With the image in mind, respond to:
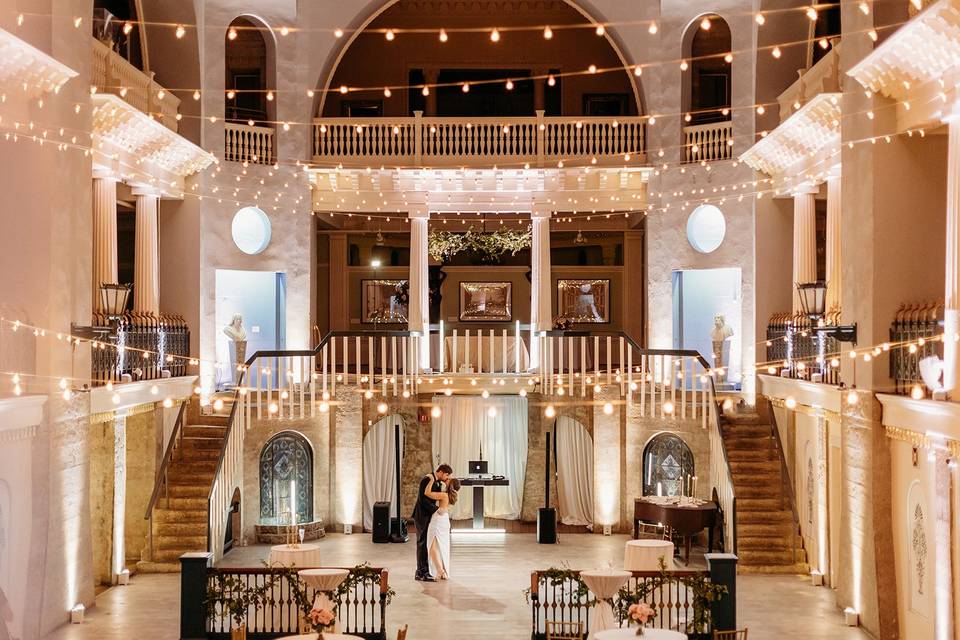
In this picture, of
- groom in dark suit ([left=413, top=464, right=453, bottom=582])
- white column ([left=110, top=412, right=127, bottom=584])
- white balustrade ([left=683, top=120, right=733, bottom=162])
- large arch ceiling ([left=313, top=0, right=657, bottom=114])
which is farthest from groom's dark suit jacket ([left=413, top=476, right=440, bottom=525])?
large arch ceiling ([left=313, top=0, right=657, bottom=114])

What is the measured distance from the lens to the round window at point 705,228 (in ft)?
64.4

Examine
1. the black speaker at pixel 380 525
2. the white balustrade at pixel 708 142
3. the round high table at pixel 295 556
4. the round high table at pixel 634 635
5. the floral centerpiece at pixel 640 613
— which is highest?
the white balustrade at pixel 708 142

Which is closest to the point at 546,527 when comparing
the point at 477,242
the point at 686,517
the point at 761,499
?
the point at 686,517

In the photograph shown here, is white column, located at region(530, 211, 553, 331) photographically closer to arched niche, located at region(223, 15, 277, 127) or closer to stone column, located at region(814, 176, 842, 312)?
Answer: arched niche, located at region(223, 15, 277, 127)

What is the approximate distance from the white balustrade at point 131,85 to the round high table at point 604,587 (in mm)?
8538

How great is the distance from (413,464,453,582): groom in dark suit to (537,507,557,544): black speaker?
3298 mm

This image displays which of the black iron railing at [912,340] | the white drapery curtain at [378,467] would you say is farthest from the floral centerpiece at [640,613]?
the white drapery curtain at [378,467]

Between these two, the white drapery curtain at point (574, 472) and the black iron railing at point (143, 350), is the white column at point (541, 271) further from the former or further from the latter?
the black iron railing at point (143, 350)

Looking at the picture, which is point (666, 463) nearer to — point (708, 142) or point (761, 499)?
point (761, 499)

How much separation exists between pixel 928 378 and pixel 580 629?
4.13 metres

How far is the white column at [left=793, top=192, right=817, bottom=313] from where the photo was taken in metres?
17.3

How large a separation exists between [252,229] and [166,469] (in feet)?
15.8

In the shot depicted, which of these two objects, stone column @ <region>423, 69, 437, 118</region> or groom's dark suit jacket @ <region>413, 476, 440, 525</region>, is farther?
stone column @ <region>423, 69, 437, 118</region>

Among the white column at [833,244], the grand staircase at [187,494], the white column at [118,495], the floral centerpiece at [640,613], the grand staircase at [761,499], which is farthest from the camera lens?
the grand staircase at [187,494]
